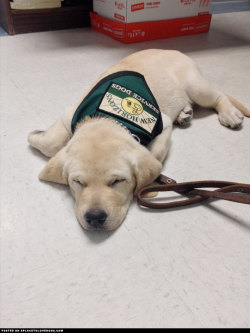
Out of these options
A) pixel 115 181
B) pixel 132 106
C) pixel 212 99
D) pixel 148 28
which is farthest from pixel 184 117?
pixel 148 28

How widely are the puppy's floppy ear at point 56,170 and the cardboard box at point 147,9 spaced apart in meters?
2.65

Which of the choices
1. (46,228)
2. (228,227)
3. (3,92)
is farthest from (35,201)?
(3,92)

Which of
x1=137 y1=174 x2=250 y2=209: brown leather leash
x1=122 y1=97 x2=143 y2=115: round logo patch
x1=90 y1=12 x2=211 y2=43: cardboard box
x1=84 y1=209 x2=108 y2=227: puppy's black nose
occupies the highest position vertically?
x1=122 y1=97 x2=143 y2=115: round logo patch

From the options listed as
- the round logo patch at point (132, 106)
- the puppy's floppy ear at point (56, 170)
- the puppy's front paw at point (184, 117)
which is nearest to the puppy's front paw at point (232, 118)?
the puppy's front paw at point (184, 117)

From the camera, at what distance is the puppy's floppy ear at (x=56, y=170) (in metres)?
1.42

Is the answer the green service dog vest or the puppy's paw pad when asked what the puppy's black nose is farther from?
the puppy's paw pad

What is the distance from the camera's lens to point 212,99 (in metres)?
2.23

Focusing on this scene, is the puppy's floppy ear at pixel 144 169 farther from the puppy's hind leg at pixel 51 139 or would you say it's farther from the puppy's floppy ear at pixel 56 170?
the puppy's hind leg at pixel 51 139

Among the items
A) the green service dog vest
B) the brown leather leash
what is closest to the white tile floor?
the brown leather leash

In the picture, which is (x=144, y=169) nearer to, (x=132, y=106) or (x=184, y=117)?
(x=132, y=106)

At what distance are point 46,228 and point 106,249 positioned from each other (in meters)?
0.30

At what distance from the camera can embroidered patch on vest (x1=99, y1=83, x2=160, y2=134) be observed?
4.92ft

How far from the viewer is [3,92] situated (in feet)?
7.91

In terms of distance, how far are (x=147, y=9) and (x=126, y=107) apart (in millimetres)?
2570
